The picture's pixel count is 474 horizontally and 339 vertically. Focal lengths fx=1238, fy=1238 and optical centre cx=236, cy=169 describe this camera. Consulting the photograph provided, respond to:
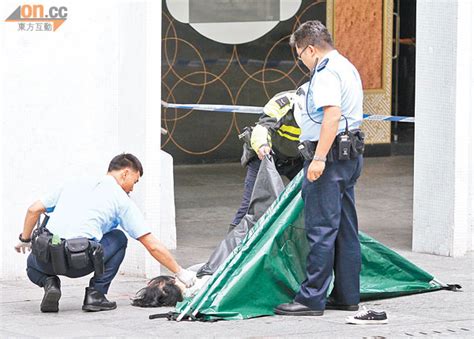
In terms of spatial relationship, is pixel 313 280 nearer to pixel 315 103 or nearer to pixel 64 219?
pixel 315 103

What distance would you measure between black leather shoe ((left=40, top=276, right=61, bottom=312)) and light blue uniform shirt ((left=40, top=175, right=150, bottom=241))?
0.30m

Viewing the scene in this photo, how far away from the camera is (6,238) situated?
843 cm

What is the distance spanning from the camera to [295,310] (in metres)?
7.22

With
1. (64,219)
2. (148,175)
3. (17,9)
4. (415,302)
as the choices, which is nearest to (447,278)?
(415,302)

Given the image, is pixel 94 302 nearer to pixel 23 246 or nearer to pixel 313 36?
pixel 23 246

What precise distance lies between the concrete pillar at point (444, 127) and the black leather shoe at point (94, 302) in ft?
10.4

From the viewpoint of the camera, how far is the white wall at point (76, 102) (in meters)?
8.32

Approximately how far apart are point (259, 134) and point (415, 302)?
165cm

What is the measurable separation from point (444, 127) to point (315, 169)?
269 cm

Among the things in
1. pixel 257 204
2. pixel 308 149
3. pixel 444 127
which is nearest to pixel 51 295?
pixel 257 204

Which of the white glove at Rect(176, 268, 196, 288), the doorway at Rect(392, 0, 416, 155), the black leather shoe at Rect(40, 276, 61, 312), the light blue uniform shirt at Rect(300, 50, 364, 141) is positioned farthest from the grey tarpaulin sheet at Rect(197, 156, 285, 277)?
the doorway at Rect(392, 0, 416, 155)

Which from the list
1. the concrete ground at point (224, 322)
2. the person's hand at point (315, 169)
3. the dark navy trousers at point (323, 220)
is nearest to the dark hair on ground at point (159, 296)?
the concrete ground at point (224, 322)

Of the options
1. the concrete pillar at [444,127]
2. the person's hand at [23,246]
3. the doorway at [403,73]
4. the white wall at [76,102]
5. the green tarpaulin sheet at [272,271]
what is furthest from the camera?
the doorway at [403,73]

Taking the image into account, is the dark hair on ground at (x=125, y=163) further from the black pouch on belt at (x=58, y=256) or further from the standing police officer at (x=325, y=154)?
the standing police officer at (x=325, y=154)
